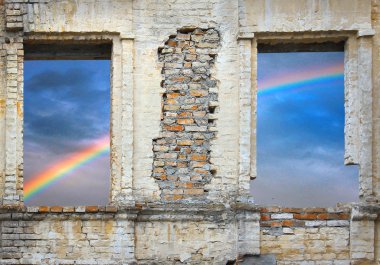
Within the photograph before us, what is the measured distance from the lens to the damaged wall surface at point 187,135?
996 cm

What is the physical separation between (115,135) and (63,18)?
167cm

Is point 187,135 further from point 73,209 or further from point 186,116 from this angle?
point 73,209

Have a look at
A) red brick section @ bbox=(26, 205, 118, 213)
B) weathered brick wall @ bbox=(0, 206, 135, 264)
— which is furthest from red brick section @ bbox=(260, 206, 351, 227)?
red brick section @ bbox=(26, 205, 118, 213)

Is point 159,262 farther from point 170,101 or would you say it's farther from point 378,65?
point 378,65

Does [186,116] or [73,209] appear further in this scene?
[186,116]

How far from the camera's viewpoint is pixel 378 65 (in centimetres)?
1027

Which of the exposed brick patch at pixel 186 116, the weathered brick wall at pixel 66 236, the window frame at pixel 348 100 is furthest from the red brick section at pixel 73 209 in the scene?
the window frame at pixel 348 100

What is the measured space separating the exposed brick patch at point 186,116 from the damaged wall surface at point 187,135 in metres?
0.01

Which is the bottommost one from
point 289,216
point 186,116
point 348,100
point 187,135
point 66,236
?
point 66,236

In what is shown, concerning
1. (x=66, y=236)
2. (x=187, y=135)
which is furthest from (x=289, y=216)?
(x=66, y=236)

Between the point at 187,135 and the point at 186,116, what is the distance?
0.81 feet

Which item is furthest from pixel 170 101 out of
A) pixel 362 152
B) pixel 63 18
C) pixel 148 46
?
pixel 362 152

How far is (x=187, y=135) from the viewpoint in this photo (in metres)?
10.2

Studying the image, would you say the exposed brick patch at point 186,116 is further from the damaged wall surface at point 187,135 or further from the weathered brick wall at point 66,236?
the weathered brick wall at point 66,236
